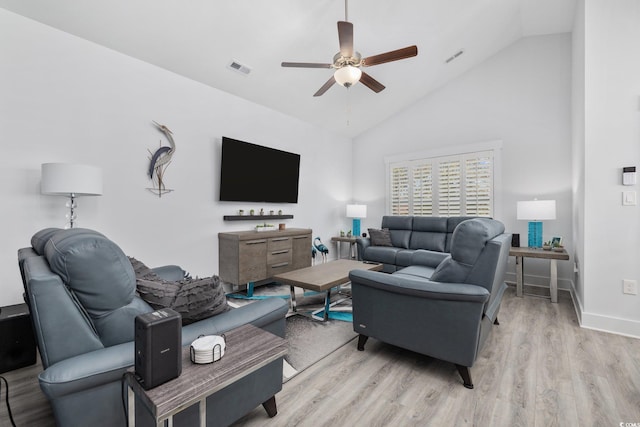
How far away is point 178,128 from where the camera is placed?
343cm

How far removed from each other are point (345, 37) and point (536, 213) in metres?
A: 3.30

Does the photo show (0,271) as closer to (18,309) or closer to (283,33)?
(18,309)

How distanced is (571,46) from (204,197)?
549cm

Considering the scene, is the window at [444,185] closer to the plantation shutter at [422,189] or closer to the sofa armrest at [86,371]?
the plantation shutter at [422,189]

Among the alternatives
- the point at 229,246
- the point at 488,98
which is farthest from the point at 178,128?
the point at 488,98

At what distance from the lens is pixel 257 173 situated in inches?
167

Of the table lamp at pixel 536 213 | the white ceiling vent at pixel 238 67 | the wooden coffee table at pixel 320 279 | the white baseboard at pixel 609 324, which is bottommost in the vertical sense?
the white baseboard at pixel 609 324

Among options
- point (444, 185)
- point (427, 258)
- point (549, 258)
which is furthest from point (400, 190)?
point (549, 258)

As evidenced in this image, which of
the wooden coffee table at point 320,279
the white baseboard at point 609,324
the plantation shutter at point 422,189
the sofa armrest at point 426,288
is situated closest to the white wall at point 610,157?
the white baseboard at point 609,324

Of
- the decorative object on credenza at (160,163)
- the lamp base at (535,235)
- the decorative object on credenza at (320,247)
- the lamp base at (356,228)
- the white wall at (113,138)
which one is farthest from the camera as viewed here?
the lamp base at (356,228)

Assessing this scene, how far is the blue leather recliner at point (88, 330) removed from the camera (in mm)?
993

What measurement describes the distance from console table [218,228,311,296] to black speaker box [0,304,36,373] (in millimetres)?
1841

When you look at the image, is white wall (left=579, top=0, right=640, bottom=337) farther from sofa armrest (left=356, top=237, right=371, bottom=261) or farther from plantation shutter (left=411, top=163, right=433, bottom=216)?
sofa armrest (left=356, top=237, right=371, bottom=261)

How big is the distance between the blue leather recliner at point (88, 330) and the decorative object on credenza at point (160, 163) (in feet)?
6.83
